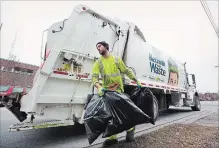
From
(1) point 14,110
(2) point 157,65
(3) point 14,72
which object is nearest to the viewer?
(1) point 14,110

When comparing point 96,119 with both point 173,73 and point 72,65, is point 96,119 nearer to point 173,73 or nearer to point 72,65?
point 72,65

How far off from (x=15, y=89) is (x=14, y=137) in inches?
39.9

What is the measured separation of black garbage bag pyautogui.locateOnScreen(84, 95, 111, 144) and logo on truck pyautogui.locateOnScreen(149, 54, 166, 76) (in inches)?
149

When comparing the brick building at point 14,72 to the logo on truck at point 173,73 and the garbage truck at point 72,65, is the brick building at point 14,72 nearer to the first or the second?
the logo on truck at point 173,73

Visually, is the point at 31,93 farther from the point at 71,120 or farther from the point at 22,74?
the point at 22,74

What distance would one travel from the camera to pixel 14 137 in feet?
13.1

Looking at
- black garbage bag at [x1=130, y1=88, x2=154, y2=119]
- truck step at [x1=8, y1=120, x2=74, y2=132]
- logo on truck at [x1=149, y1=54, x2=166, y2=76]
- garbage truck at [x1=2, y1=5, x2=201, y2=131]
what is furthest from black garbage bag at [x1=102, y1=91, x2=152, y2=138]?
logo on truck at [x1=149, y1=54, x2=166, y2=76]

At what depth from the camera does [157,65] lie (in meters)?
6.51

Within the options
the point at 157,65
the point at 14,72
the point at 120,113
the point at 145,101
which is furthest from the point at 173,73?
the point at 14,72

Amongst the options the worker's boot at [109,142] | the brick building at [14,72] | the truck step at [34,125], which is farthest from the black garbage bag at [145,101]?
the brick building at [14,72]

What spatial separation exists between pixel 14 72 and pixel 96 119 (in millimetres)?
20077

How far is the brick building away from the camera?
19.0m

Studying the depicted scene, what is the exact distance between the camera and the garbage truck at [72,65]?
3.42 metres

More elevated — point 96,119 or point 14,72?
point 14,72
